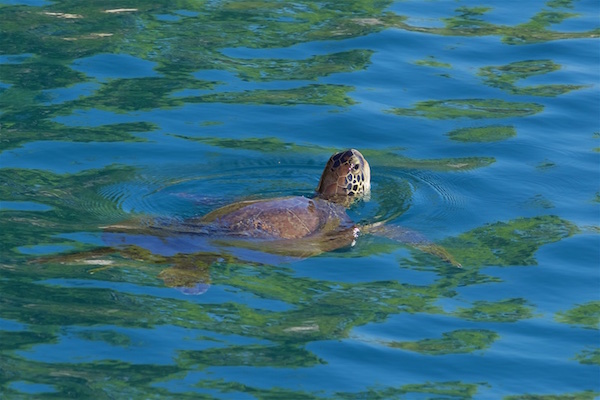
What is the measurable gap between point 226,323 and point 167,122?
3916mm

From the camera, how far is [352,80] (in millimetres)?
11789

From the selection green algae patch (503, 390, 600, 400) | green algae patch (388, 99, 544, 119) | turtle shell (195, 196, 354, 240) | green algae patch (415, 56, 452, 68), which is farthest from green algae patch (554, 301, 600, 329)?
green algae patch (415, 56, 452, 68)

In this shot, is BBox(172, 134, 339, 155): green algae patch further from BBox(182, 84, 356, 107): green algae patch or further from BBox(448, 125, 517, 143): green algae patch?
BBox(448, 125, 517, 143): green algae patch

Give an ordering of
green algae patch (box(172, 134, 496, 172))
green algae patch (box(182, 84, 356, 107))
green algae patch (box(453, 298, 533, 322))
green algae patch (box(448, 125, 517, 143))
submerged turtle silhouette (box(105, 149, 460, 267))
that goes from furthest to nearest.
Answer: green algae patch (box(182, 84, 356, 107))
green algae patch (box(448, 125, 517, 143))
green algae patch (box(172, 134, 496, 172))
submerged turtle silhouette (box(105, 149, 460, 267))
green algae patch (box(453, 298, 533, 322))

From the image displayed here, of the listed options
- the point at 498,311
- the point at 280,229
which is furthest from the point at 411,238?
the point at 498,311

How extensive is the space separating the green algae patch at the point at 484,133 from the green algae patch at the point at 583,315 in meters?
3.29

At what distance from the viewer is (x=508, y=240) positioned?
8.45m

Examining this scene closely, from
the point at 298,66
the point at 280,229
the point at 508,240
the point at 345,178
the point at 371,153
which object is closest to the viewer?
the point at 280,229

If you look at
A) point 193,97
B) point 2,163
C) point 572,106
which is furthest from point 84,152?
point 572,106

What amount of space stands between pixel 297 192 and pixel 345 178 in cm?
57

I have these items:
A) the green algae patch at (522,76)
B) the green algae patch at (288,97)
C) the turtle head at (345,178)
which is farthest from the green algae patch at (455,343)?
the green algae patch at (522,76)

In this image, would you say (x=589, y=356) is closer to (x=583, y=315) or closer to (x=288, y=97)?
(x=583, y=315)

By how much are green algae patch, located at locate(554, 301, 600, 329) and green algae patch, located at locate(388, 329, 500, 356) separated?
0.60m

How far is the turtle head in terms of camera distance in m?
9.12
